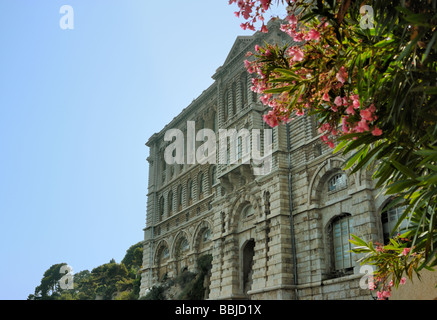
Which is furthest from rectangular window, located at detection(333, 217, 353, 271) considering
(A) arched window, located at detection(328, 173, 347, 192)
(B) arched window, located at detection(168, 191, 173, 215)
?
(B) arched window, located at detection(168, 191, 173, 215)

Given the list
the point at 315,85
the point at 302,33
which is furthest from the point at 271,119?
the point at 302,33

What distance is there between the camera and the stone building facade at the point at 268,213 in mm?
21828

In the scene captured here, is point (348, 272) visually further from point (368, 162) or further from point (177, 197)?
point (177, 197)

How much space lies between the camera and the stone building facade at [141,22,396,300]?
21.8 metres

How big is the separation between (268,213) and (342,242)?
4.66 m

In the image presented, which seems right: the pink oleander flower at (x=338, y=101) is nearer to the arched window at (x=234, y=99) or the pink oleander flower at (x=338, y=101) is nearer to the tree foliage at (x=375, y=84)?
the tree foliage at (x=375, y=84)

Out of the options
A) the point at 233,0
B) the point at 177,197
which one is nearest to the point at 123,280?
the point at 177,197

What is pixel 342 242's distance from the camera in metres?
22.2

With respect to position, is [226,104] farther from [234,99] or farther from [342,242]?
[342,242]

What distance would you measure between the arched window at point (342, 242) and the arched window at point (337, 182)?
130 centimetres

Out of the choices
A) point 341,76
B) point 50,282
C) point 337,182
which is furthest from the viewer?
point 50,282

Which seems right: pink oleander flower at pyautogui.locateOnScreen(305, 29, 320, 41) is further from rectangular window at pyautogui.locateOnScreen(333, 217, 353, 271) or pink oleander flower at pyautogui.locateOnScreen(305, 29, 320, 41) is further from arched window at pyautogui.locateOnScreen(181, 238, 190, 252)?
arched window at pyautogui.locateOnScreen(181, 238, 190, 252)

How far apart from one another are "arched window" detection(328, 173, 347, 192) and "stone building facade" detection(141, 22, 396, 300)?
1.9 inches

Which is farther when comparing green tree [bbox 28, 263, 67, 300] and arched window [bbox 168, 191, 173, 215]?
green tree [bbox 28, 263, 67, 300]
